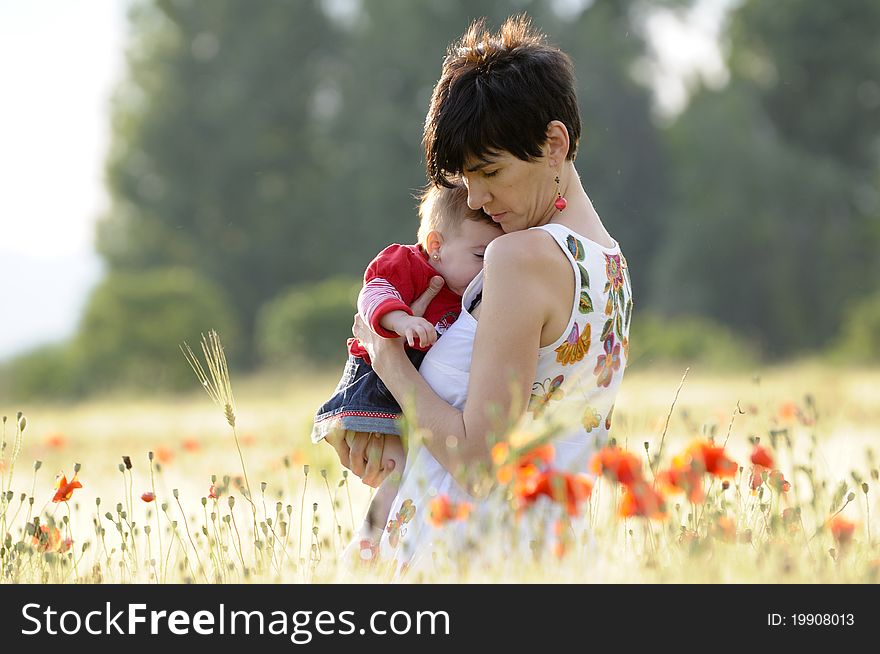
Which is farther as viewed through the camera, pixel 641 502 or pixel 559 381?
pixel 559 381

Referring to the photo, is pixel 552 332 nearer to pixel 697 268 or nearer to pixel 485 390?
pixel 485 390

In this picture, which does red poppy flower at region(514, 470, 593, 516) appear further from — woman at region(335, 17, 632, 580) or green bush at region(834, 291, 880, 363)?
green bush at region(834, 291, 880, 363)

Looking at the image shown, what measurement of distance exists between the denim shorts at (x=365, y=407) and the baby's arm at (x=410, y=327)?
17 cm

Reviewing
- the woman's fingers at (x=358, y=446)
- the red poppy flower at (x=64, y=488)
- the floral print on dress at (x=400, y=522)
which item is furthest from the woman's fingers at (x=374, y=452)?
the red poppy flower at (x=64, y=488)

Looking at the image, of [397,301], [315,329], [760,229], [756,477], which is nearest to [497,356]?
[397,301]

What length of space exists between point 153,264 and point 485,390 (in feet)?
79.8

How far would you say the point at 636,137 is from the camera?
26.5m

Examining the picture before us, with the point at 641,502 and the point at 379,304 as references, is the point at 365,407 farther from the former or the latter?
the point at 641,502

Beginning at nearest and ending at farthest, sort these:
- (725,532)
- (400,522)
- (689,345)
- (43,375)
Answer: (725,532)
(400,522)
(689,345)
(43,375)

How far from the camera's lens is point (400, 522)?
A: 110 inches

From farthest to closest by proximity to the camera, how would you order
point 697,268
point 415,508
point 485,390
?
point 697,268 < point 415,508 < point 485,390

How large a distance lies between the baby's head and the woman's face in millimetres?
262

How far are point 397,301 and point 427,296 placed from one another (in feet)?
0.83

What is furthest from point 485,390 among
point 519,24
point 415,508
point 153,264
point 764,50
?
point 764,50
